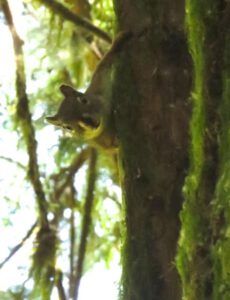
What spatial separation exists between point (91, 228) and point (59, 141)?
0.82ft

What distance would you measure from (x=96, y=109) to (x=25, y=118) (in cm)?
50

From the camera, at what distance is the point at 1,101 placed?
1.94m

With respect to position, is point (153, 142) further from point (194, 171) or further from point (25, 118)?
point (25, 118)

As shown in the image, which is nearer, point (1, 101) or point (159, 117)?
point (159, 117)

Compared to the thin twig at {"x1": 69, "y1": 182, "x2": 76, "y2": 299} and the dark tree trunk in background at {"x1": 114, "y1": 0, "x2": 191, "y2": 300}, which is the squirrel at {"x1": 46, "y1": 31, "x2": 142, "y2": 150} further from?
the thin twig at {"x1": 69, "y1": 182, "x2": 76, "y2": 299}

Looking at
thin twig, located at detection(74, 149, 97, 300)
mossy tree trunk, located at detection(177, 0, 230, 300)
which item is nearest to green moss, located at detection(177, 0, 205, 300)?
mossy tree trunk, located at detection(177, 0, 230, 300)

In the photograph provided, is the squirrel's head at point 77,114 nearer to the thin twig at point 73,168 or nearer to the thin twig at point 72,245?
the thin twig at point 72,245

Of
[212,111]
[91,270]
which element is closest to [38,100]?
[91,270]

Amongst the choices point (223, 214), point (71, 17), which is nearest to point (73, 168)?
point (71, 17)

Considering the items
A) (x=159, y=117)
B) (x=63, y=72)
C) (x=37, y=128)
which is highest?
(x=63, y=72)

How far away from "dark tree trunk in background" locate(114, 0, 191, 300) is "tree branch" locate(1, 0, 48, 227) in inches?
17.7

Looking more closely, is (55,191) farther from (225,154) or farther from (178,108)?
(225,154)

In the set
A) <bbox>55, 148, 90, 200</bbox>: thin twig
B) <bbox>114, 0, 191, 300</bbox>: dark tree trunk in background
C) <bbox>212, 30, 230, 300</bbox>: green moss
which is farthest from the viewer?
<bbox>55, 148, 90, 200</bbox>: thin twig

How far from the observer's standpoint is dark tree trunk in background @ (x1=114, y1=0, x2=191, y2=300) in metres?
1.05
